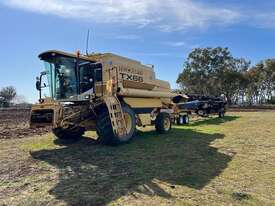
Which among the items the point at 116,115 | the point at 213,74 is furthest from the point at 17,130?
the point at 213,74

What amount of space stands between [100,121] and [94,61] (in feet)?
7.94

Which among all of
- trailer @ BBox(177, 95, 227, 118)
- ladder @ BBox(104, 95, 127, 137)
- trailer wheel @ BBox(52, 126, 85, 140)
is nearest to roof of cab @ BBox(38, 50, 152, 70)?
ladder @ BBox(104, 95, 127, 137)

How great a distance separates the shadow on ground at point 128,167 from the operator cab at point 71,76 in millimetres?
1795

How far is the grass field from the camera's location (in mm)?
5874

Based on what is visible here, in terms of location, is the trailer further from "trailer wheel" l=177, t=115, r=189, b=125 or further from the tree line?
the tree line

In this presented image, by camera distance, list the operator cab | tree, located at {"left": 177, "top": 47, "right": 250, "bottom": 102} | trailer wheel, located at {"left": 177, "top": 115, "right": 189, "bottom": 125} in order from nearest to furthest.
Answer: the operator cab
trailer wheel, located at {"left": 177, "top": 115, "right": 189, "bottom": 125}
tree, located at {"left": 177, "top": 47, "right": 250, "bottom": 102}

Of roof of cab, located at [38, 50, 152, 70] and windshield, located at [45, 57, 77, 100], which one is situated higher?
roof of cab, located at [38, 50, 152, 70]

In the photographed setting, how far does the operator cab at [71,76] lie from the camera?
1120cm

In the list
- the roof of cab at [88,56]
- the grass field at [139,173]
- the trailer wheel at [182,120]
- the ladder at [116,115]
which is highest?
the roof of cab at [88,56]

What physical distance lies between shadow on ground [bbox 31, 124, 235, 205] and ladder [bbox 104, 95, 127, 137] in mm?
535

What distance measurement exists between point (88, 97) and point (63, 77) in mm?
1183

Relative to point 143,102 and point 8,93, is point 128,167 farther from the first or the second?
point 8,93

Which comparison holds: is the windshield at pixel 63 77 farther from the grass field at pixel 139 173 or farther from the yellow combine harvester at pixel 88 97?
the grass field at pixel 139 173

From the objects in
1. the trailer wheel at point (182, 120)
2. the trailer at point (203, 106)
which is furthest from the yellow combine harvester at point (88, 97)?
the trailer at point (203, 106)
